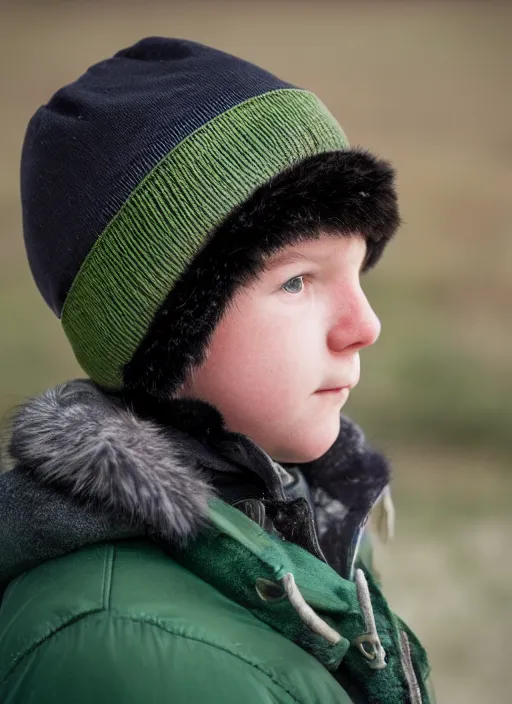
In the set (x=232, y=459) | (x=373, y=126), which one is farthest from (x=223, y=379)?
(x=373, y=126)

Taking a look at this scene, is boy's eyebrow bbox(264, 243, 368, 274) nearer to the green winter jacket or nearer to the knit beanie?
the knit beanie

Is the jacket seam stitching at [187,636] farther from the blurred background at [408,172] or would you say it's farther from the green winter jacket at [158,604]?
the blurred background at [408,172]

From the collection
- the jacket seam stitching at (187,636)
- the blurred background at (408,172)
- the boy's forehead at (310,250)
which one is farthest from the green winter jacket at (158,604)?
the blurred background at (408,172)

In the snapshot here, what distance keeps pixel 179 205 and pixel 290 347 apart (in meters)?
0.19

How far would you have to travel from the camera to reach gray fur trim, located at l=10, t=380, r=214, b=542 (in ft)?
2.76

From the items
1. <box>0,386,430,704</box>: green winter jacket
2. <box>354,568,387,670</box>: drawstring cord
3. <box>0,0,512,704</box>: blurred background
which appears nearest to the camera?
<box>0,386,430,704</box>: green winter jacket

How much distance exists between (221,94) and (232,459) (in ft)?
1.31

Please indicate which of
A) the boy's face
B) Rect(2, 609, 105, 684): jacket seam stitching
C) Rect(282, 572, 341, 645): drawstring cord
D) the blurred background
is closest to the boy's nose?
the boy's face

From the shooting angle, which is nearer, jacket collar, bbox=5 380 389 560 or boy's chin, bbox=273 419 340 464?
jacket collar, bbox=5 380 389 560

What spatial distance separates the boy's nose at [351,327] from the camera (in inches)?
37.7

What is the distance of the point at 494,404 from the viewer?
297 cm

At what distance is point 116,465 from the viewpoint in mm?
850

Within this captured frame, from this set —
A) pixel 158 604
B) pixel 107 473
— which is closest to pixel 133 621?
pixel 158 604

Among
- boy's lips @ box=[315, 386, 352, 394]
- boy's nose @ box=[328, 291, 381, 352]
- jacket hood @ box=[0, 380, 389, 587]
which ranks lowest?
jacket hood @ box=[0, 380, 389, 587]
